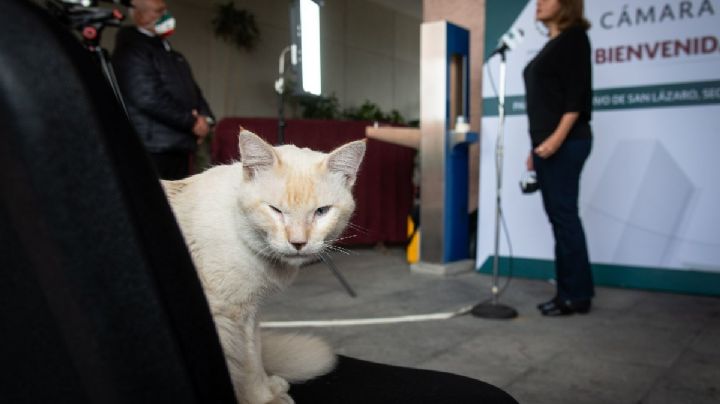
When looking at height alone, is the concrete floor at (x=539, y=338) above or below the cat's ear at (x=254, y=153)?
below

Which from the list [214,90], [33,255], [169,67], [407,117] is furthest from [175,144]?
[407,117]

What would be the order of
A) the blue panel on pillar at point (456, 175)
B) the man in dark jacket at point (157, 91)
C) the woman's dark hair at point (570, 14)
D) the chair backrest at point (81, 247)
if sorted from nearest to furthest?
the chair backrest at point (81, 247)
the man in dark jacket at point (157, 91)
the woman's dark hair at point (570, 14)
the blue panel on pillar at point (456, 175)

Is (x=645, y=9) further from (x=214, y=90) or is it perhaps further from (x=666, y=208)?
(x=214, y=90)

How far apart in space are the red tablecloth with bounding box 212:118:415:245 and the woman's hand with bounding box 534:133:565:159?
1986 millimetres

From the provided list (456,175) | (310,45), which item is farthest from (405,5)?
(310,45)

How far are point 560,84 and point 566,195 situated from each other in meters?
0.58

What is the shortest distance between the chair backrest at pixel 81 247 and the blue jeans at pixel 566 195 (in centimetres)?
283

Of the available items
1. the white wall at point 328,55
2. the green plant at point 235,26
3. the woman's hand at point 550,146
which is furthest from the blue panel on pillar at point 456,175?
the green plant at point 235,26

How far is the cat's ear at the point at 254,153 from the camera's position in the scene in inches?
34.0

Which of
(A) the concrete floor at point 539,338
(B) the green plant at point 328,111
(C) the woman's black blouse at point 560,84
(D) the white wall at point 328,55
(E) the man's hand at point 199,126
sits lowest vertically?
(A) the concrete floor at point 539,338

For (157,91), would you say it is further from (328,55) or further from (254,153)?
(328,55)

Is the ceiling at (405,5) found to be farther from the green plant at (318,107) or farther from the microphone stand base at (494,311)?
the microphone stand base at (494,311)

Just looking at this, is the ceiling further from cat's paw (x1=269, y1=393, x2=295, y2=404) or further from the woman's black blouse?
cat's paw (x1=269, y1=393, x2=295, y2=404)

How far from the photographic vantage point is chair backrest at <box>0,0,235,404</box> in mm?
391
